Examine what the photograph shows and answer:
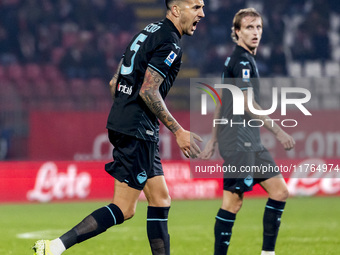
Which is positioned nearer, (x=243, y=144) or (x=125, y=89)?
(x=125, y=89)

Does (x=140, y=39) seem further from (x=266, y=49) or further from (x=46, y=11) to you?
(x=46, y=11)

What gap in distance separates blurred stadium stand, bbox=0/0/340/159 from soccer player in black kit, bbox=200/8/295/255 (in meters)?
9.20

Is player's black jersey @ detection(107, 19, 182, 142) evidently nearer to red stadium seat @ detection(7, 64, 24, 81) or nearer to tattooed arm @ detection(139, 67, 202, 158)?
tattooed arm @ detection(139, 67, 202, 158)

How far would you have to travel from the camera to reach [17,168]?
12695 millimetres

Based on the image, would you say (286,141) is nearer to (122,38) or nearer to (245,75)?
(245,75)

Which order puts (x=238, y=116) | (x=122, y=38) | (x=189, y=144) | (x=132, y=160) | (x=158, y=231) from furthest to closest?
(x=122, y=38) < (x=238, y=116) < (x=158, y=231) < (x=132, y=160) < (x=189, y=144)

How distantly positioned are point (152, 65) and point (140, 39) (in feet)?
1.16

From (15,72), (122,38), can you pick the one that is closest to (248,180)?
(15,72)

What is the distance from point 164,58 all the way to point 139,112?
17.7 inches

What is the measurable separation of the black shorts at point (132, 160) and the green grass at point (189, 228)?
2.24 meters

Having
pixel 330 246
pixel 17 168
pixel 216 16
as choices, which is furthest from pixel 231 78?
pixel 216 16

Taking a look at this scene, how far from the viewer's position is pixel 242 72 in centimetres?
566

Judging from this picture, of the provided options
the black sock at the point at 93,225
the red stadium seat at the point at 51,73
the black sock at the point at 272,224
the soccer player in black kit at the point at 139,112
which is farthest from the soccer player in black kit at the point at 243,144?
the red stadium seat at the point at 51,73

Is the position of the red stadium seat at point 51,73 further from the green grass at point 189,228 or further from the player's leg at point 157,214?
the player's leg at point 157,214
